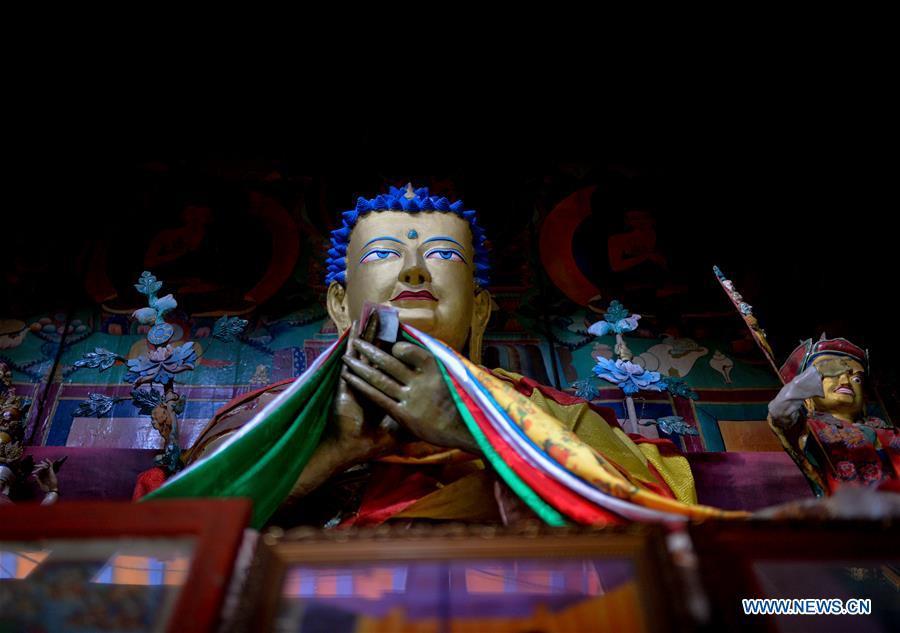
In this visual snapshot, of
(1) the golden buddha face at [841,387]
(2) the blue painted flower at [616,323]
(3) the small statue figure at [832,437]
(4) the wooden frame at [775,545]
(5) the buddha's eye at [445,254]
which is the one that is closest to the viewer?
(4) the wooden frame at [775,545]

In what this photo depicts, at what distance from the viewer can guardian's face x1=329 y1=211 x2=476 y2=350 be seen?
3043mm

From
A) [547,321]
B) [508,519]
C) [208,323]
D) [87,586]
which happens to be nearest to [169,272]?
[208,323]

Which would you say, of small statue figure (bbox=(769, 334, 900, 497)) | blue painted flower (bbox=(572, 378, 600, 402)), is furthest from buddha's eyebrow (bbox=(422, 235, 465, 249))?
small statue figure (bbox=(769, 334, 900, 497))

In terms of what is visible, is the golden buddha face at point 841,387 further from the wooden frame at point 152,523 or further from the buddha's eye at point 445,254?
the wooden frame at point 152,523

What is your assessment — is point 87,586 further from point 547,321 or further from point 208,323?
point 547,321

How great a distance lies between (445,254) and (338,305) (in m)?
0.58

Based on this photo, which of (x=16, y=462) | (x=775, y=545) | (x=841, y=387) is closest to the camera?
(x=775, y=545)

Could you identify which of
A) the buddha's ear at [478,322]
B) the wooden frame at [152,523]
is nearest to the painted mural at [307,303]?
the buddha's ear at [478,322]

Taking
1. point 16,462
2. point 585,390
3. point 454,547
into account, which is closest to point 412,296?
point 585,390

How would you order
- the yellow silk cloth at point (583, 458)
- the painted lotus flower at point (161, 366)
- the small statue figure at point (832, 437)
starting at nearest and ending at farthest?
the yellow silk cloth at point (583, 458)
the small statue figure at point (832, 437)
the painted lotus flower at point (161, 366)

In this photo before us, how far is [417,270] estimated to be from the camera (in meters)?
3.09

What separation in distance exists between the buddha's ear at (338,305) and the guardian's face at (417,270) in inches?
0.7

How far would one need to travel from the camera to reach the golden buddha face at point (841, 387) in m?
2.99

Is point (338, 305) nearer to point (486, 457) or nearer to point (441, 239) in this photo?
point (441, 239)
